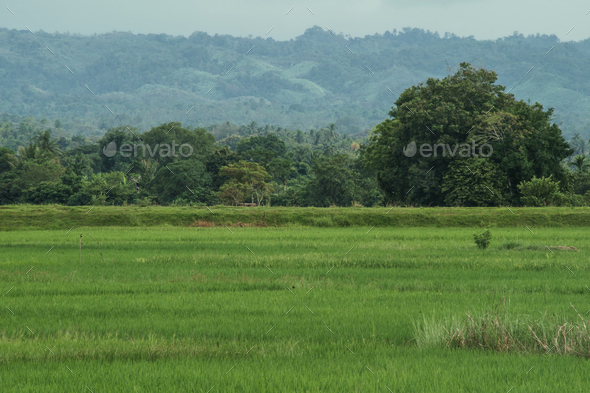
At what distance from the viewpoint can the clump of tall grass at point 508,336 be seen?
7.19m

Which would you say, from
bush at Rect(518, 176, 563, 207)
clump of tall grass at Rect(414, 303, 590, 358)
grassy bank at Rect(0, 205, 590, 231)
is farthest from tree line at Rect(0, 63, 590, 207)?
clump of tall grass at Rect(414, 303, 590, 358)

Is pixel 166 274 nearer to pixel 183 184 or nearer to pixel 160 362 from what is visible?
pixel 160 362

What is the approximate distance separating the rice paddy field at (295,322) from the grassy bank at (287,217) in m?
15.8

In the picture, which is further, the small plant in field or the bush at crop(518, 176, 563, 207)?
the bush at crop(518, 176, 563, 207)

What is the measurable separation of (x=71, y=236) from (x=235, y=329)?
2131cm

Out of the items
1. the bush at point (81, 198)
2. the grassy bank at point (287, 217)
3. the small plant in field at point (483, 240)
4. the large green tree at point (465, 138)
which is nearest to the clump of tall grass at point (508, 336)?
the small plant in field at point (483, 240)

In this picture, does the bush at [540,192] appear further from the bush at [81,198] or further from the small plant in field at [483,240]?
the bush at [81,198]

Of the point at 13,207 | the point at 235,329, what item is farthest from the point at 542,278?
the point at 13,207

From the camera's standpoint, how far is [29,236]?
1070 inches

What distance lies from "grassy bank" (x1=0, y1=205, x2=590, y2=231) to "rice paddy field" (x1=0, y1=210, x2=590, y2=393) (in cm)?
1584

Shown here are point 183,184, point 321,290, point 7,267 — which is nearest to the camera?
point 321,290

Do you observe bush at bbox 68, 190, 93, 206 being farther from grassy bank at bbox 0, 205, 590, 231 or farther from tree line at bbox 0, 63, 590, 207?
grassy bank at bbox 0, 205, 590, 231

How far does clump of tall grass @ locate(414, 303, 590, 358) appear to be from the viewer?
7188mm

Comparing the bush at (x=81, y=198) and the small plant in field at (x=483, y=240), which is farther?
the bush at (x=81, y=198)
